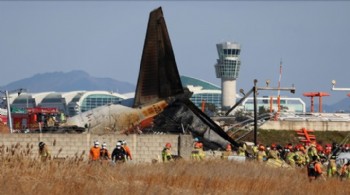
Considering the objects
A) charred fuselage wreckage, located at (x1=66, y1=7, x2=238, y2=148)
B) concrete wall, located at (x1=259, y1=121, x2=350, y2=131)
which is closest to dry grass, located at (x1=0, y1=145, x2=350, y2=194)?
charred fuselage wreckage, located at (x1=66, y1=7, x2=238, y2=148)

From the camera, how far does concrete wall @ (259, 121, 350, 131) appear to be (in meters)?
90.1

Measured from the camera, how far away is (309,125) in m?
91.3

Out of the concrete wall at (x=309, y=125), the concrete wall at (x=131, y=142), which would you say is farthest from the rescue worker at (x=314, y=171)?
the concrete wall at (x=309, y=125)

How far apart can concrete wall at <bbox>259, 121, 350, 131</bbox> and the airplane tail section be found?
112 ft

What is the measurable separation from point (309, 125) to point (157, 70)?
3797 centimetres

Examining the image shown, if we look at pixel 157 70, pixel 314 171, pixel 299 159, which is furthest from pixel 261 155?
pixel 157 70

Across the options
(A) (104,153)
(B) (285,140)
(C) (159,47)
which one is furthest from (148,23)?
(B) (285,140)

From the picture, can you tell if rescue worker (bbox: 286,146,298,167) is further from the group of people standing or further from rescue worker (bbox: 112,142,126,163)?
rescue worker (bbox: 112,142,126,163)

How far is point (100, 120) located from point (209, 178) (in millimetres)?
22004

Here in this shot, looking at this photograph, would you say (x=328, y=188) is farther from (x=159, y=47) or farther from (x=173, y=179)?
(x=159, y=47)

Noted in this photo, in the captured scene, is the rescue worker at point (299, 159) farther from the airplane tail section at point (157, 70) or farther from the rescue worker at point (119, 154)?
the rescue worker at point (119, 154)

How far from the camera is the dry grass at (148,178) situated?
24422 mm

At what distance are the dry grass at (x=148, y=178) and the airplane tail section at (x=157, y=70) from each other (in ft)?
49.6

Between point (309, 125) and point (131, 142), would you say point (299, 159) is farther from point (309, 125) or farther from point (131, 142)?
point (309, 125)
